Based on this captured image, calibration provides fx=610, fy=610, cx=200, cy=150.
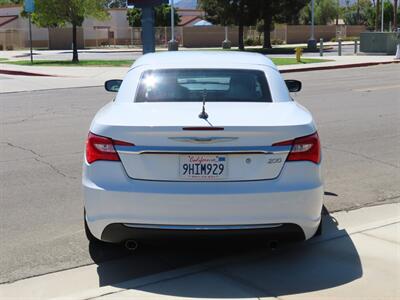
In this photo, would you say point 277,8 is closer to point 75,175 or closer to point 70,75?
point 70,75

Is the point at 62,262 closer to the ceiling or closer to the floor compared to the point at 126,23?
closer to the floor

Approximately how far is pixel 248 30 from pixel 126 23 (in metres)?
17.9

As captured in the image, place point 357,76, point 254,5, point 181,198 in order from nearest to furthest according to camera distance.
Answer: point 181,198 → point 357,76 → point 254,5

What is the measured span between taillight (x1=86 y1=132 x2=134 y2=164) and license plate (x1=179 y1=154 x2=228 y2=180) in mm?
429

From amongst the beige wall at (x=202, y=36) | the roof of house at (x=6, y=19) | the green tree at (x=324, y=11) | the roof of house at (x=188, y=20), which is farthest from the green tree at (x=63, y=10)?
the green tree at (x=324, y=11)

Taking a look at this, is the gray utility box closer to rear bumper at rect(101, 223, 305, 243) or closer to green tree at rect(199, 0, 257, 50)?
green tree at rect(199, 0, 257, 50)

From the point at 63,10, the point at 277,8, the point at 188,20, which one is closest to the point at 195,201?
the point at 63,10

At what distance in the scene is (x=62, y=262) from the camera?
4.87 metres

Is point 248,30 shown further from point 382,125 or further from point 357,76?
point 382,125

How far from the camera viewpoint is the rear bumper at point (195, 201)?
4.23 m

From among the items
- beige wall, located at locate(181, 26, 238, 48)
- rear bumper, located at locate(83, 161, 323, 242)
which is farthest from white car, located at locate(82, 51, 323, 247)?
beige wall, located at locate(181, 26, 238, 48)

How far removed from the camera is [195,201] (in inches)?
167

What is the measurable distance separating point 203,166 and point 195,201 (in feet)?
0.83

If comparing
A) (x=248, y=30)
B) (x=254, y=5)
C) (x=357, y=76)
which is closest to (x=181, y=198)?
(x=357, y=76)
